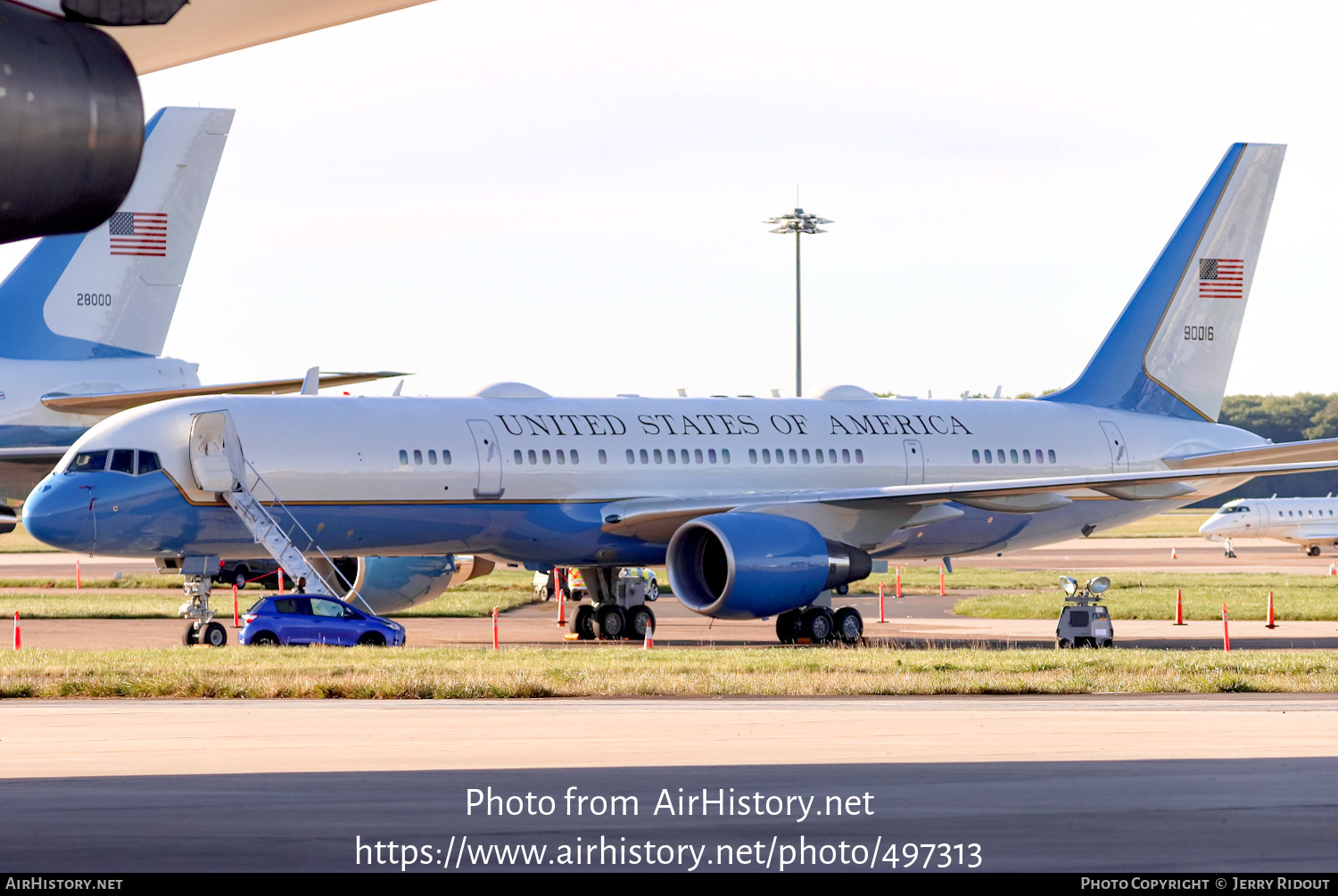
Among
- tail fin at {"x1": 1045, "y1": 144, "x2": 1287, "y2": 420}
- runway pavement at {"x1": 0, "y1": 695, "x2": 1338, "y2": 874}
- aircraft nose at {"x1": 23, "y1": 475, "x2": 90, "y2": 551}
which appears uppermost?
tail fin at {"x1": 1045, "y1": 144, "x2": 1287, "y2": 420}

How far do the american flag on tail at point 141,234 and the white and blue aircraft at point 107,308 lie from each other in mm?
21

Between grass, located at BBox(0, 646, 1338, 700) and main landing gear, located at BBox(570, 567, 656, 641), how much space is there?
782cm

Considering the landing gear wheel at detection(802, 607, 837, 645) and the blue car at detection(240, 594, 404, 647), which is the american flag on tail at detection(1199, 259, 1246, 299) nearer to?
the landing gear wheel at detection(802, 607, 837, 645)

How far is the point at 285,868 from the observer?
663 centimetres

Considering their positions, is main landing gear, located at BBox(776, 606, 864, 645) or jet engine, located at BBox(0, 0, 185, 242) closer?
jet engine, located at BBox(0, 0, 185, 242)

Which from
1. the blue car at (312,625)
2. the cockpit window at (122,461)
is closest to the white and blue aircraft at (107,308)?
the cockpit window at (122,461)

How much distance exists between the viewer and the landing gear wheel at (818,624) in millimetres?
27422

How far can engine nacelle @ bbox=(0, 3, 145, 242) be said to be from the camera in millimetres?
3951

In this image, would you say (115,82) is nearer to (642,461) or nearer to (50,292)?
(642,461)

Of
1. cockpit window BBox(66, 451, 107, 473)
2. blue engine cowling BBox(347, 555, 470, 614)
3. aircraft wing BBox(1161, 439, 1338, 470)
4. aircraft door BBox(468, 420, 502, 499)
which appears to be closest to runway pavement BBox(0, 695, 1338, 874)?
cockpit window BBox(66, 451, 107, 473)

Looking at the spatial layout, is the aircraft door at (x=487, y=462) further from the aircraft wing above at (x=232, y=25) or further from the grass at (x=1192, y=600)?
the aircraft wing above at (x=232, y=25)

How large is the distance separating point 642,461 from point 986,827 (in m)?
21.4

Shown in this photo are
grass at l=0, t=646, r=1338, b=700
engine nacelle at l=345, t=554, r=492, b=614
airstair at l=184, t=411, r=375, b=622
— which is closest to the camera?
grass at l=0, t=646, r=1338, b=700
